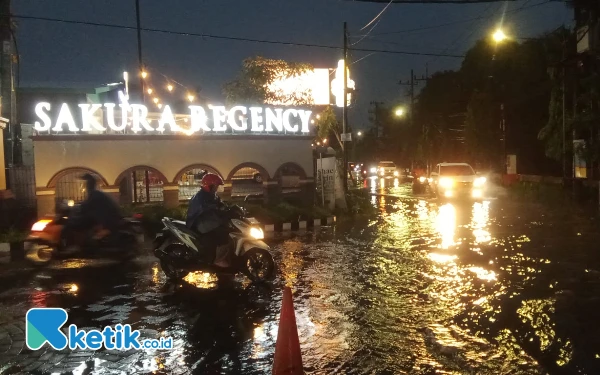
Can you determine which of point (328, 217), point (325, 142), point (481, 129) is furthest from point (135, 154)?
point (481, 129)

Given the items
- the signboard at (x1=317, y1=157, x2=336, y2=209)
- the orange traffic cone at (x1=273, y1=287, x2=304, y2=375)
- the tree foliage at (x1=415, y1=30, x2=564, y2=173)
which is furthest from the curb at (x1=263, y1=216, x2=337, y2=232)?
the tree foliage at (x1=415, y1=30, x2=564, y2=173)

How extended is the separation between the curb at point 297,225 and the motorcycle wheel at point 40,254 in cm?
596

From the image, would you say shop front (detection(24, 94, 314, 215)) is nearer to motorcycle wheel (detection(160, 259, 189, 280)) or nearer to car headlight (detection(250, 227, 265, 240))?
motorcycle wheel (detection(160, 259, 189, 280))

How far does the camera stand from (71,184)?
20.9m

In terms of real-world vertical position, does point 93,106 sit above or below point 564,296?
above

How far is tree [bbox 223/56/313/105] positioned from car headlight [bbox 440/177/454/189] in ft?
25.0

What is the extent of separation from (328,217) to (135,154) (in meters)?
7.57

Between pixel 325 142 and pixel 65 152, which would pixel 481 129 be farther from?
pixel 65 152

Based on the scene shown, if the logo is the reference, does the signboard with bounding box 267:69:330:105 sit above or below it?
above

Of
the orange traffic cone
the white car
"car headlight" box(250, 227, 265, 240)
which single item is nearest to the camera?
the orange traffic cone

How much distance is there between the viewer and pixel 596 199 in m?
24.1

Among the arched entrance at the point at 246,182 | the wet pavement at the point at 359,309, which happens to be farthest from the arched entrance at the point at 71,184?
the arched entrance at the point at 246,182

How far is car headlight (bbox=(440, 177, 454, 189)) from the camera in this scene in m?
27.4

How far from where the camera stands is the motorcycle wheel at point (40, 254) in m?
12.2
